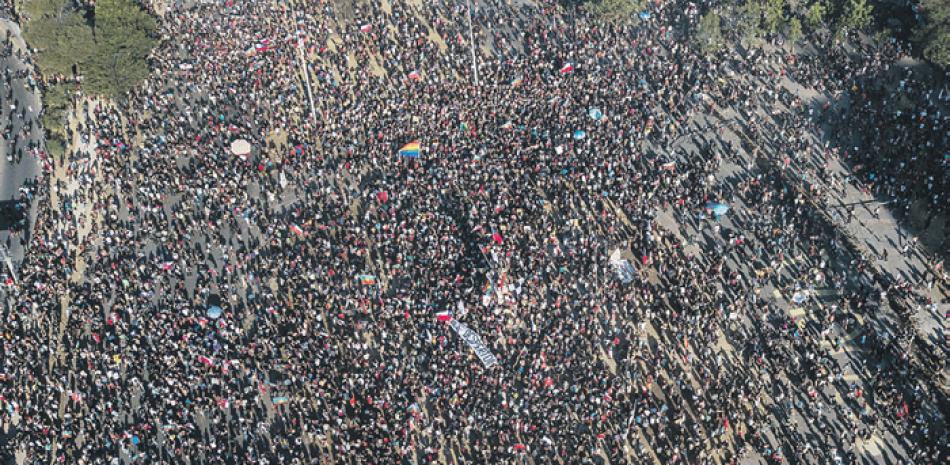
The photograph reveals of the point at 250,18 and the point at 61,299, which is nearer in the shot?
the point at 61,299

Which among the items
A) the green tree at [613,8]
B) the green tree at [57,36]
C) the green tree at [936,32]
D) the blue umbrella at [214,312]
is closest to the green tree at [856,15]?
the green tree at [936,32]

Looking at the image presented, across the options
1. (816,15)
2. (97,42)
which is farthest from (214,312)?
(816,15)

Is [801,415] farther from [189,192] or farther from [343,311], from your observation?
[189,192]

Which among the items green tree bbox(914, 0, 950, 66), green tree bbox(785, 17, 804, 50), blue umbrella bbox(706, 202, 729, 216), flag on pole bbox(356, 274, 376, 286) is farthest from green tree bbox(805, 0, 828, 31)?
flag on pole bbox(356, 274, 376, 286)

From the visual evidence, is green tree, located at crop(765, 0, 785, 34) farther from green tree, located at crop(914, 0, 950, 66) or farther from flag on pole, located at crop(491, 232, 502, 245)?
flag on pole, located at crop(491, 232, 502, 245)

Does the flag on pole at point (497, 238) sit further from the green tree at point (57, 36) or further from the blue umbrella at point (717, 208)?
the green tree at point (57, 36)

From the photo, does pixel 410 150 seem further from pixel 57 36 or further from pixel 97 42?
pixel 57 36

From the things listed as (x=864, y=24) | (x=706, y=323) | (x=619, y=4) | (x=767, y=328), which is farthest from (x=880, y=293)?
(x=619, y=4)
